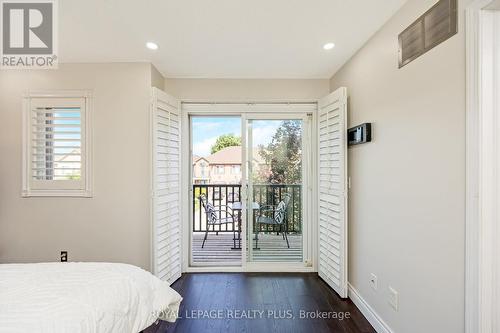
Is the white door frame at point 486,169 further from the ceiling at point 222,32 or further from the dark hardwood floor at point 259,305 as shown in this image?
the dark hardwood floor at point 259,305

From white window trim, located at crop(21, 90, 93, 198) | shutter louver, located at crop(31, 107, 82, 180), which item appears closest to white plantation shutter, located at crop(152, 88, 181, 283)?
white window trim, located at crop(21, 90, 93, 198)

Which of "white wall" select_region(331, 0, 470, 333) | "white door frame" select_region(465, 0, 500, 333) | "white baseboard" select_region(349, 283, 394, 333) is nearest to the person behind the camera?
"white door frame" select_region(465, 0, 500, 333)

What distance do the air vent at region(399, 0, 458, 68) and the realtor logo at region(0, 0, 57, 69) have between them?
2.45 meters

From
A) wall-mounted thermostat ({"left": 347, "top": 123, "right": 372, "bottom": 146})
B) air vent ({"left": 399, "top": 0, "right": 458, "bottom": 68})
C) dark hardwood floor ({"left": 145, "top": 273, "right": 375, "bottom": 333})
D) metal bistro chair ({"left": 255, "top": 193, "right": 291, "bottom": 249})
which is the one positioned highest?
air vent ({"left": 399, "top": 0, "right": 458, "bottom": 68})

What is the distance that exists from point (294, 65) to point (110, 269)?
8.30ft

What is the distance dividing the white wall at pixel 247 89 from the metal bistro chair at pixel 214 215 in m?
2.15

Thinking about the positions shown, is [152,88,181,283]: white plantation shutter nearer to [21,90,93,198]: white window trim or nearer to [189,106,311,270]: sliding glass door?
[189,106,311,270]: sliding glass door

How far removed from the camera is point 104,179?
106 inches

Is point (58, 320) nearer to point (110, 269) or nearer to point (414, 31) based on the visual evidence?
point (110, 269)

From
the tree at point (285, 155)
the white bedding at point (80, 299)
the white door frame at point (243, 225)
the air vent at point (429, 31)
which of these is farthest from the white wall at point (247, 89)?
the white bedding at point (80, 299)

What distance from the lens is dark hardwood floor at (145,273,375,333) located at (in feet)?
7.11

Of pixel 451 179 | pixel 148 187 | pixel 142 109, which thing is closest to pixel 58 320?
pixel 148 187

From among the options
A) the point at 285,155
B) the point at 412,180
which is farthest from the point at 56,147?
the point at 412,180

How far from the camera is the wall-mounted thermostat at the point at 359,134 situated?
2232mm
